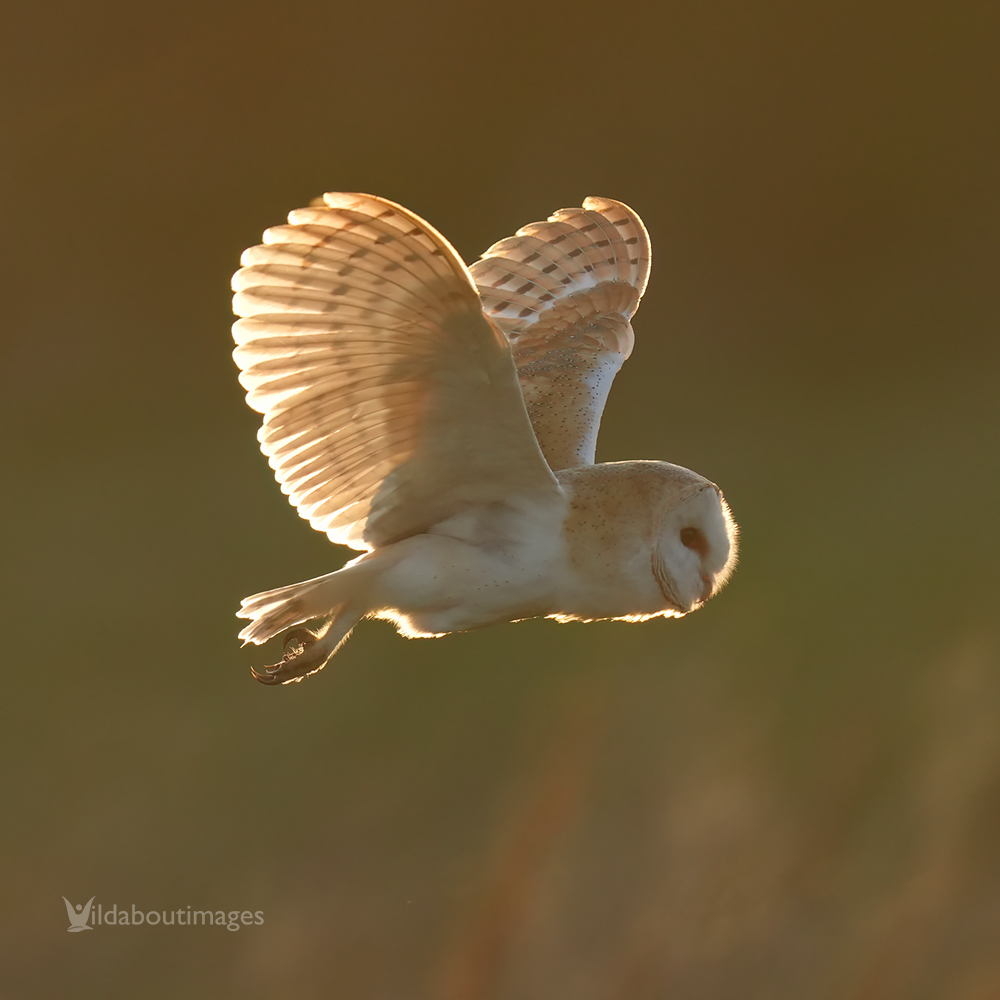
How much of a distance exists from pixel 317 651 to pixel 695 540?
556 millimetres

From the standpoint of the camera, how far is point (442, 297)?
1.40 meters

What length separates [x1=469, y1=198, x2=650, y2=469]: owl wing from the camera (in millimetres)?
2154

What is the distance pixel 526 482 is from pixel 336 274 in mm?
393

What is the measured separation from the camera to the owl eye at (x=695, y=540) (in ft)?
5.55

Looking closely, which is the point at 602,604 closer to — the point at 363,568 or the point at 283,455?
the point at 363,568

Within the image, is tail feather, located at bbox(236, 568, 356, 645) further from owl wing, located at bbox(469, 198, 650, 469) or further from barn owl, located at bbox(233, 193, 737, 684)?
owl wing, located at bbox(469, 198, 650, 469)

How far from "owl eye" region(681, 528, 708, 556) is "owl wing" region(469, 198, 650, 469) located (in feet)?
1.52

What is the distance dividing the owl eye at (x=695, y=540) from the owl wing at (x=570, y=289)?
46 cm

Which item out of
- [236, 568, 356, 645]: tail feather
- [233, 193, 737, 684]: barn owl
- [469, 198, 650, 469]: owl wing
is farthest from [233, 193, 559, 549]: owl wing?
[469, 198, 650, 469]: owl wing

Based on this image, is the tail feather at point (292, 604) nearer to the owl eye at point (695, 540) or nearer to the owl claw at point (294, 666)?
the owl claw at point (294, 666)

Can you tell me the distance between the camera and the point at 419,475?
1652 millimetres

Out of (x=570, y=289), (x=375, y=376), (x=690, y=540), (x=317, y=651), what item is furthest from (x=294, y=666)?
(x=570, y=289)

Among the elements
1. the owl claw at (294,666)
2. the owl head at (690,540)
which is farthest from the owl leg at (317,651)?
the owl head at (690,540)

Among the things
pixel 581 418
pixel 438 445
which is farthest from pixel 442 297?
pixel 581 418
